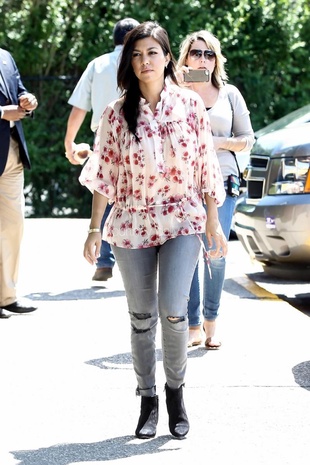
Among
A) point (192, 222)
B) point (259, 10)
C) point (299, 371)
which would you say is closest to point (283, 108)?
point (259, 10)

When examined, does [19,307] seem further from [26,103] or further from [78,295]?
[26,103]

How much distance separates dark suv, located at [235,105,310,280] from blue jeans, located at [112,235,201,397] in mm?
3326

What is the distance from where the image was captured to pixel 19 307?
848 cm

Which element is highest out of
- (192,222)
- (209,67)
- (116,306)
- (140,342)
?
(209,67)

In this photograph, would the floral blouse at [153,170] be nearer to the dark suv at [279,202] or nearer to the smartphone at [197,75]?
the smartphone at [197,75]

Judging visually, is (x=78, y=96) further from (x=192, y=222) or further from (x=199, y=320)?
(x=192, y=222)

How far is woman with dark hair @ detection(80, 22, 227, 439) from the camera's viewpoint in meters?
5.46

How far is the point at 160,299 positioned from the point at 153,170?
0.56 metres

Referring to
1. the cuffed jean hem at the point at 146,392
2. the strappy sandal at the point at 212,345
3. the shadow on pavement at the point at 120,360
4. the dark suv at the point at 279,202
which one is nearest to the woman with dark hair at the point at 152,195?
the cuffed jean hem at the point at 146,392

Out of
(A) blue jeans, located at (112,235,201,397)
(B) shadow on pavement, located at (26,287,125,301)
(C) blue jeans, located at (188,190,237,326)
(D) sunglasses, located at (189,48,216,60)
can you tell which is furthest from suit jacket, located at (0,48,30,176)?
(A) blue jeans, located at (112,235,201,397)

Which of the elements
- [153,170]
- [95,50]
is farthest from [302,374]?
[95,50]

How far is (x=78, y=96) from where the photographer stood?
9500mm

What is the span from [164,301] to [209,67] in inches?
84.7

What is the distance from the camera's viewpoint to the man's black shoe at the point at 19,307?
27.7ft
